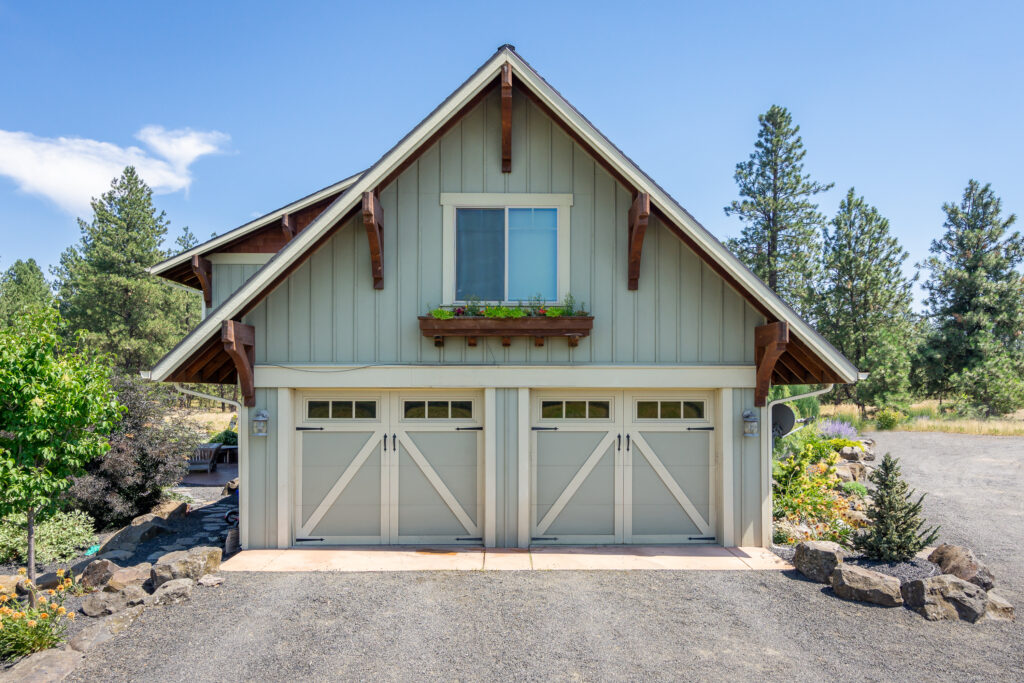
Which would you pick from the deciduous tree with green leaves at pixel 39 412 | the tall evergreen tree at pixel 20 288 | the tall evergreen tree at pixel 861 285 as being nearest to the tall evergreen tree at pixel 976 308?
the tall evergreen tree at pixel 861 285

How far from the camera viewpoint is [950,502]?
33.2 feet

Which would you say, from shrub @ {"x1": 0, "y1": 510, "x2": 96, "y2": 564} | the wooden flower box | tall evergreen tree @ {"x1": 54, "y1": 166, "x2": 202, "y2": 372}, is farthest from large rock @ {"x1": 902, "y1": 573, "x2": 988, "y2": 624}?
tall evergreen tree @ {"x1": 54, "y1": 166, "x2": 202, "y2": 372}

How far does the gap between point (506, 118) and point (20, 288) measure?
49.7 meters

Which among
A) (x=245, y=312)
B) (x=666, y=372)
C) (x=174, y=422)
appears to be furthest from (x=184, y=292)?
(x=666, y=372)

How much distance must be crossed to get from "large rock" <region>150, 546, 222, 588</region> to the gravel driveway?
40 centimetres

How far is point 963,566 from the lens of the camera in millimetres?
6023

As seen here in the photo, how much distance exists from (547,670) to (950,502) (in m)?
9.61

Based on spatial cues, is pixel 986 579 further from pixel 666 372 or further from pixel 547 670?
pixel 547 670

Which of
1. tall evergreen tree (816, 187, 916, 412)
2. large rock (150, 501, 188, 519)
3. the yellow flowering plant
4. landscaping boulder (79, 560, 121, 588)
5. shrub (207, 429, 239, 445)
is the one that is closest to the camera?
the yellow flowering plant

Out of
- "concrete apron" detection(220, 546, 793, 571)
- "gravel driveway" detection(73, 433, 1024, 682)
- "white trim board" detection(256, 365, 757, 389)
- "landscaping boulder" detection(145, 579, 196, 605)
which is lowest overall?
"concrete apron" detection(220, 546, 793, 571)

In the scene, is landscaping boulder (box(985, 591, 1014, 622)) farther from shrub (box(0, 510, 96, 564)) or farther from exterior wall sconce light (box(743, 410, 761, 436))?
shrub (box(0, 510, 96, 564))

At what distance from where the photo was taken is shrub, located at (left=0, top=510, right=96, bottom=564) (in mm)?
7617

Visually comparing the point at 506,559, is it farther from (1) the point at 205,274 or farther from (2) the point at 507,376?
(1) the point at 205,274

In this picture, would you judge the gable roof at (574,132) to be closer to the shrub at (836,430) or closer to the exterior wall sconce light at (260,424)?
the exterior wall sconce light at (260,424)
